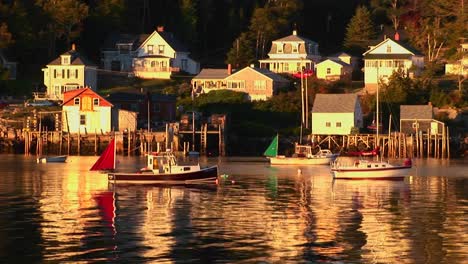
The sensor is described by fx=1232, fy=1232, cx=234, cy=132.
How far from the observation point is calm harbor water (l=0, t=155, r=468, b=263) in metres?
46.3

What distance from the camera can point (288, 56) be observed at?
154250mm

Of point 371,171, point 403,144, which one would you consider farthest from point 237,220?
point 403,144

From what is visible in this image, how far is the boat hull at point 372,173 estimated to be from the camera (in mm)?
85562

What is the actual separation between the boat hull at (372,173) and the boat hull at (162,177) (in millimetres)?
11145

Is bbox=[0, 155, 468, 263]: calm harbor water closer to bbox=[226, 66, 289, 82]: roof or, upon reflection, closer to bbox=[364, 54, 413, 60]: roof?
bbox=[226, 66, 289, 82]: roof

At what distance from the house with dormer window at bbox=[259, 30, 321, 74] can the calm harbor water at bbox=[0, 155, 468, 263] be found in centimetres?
6609

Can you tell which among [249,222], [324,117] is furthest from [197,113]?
[249,222]

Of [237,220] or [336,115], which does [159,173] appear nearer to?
[237,220]

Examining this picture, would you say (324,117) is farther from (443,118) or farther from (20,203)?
(20,203)

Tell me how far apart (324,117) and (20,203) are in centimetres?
6139

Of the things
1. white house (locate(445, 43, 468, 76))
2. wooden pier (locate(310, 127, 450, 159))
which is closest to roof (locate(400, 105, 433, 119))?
wooden pier (locate(310, 127, 450, 159))

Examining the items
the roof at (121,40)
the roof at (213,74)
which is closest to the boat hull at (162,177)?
the roof at (213,74)

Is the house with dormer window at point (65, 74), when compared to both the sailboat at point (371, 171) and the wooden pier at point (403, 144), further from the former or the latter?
the sailboat at point (371, 171)

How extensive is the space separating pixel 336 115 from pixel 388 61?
22094mm
